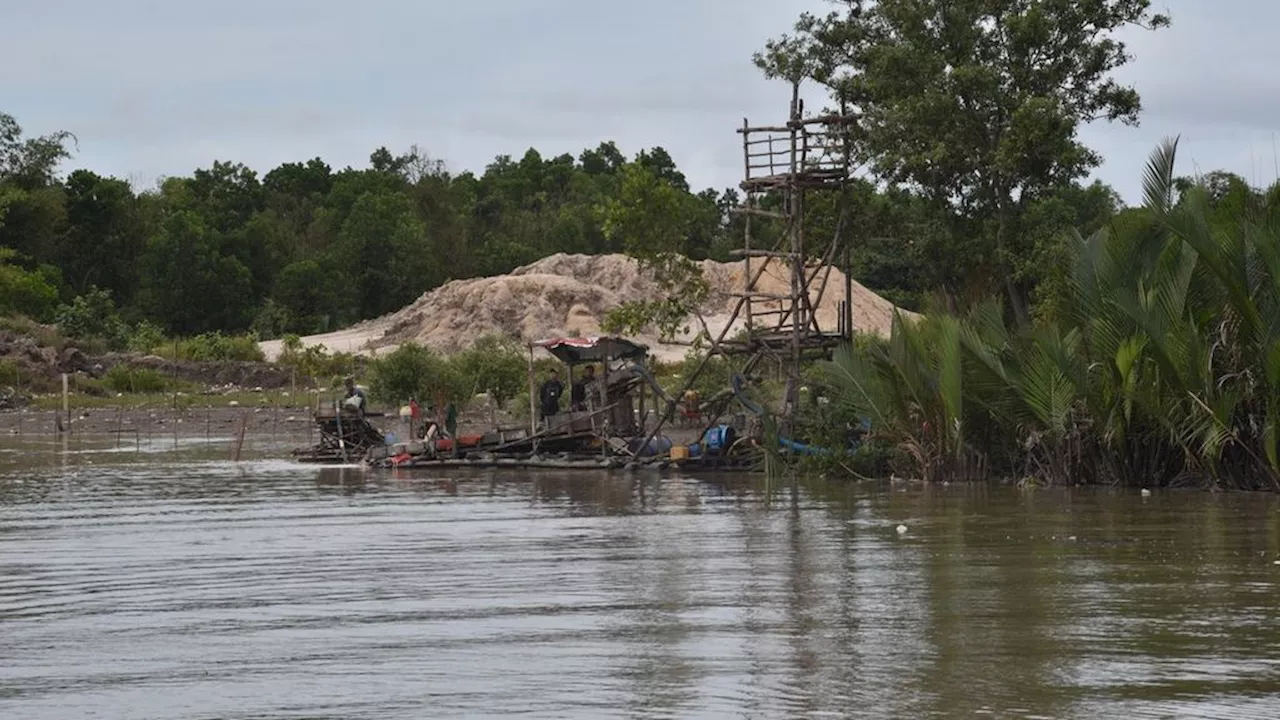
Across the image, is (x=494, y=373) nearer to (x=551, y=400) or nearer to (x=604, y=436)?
(x=551, y=400)

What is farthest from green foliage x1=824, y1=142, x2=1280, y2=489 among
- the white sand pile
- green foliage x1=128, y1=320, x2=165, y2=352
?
green foliage x1=128, y1=320, x2=165, y2=352

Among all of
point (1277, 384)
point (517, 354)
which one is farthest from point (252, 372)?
point (1277, 384)

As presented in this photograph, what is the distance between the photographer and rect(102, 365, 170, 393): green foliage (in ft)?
192

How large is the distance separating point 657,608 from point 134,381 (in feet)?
Answer: 158

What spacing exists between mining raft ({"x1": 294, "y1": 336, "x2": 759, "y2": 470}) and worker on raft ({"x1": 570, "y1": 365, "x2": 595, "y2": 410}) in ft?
0.08

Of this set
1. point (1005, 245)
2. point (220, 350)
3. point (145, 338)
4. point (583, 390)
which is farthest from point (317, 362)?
point (1005, 245)

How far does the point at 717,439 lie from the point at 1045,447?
246 inches

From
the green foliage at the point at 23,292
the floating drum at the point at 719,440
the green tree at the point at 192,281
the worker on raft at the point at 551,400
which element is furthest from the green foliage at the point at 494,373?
the green tree at the point at 192,281

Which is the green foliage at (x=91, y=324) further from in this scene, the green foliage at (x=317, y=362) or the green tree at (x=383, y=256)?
the green tree at (x=383, y=256)

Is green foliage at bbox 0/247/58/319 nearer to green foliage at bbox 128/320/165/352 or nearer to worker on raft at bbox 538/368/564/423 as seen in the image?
green foliage at bbox 128/320/165/352

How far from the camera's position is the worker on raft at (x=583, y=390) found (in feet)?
99.8

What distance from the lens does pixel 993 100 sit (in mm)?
29469

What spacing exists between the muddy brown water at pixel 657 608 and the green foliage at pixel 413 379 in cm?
2190

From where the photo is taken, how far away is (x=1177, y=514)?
64.3ft
